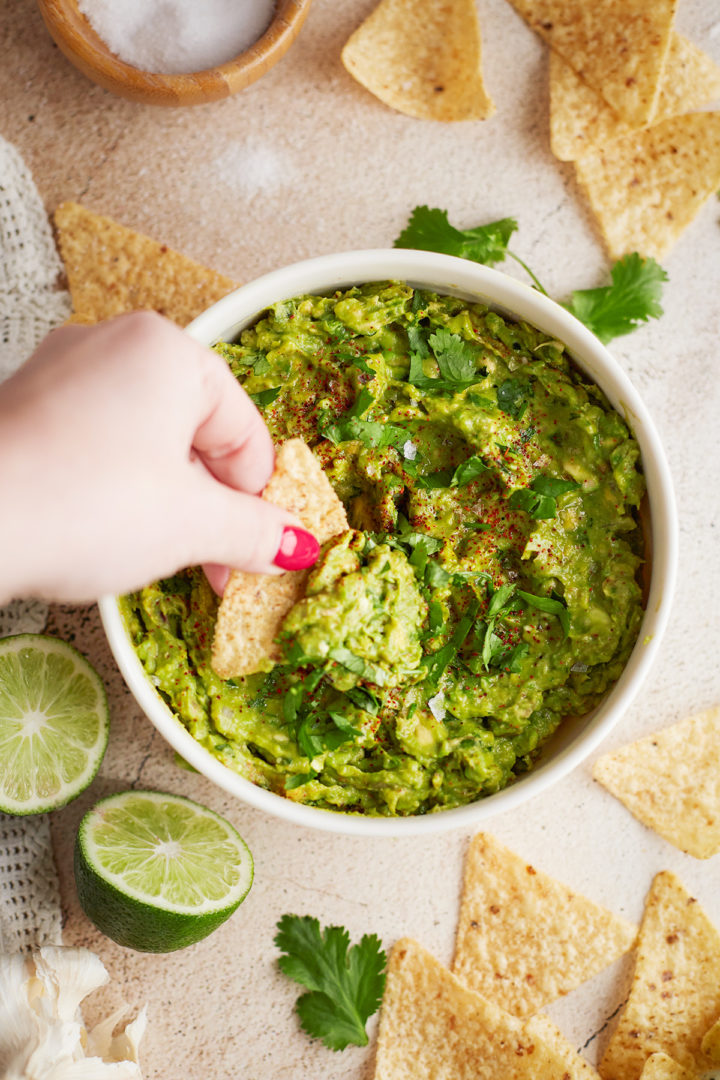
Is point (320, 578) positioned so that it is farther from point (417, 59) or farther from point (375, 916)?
point (417, 59)

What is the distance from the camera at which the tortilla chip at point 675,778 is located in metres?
2.19

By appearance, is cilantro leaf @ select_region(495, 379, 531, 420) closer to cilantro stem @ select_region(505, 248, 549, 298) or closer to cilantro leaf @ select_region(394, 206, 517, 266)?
cilantro stem @ select_region(505, 248, 549, 298)

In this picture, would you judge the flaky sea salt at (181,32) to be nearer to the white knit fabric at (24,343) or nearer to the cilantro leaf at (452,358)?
the white knit fabric at (24,343)

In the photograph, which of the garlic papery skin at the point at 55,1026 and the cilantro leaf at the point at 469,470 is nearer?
the cilantro leaf at the point at 469,470

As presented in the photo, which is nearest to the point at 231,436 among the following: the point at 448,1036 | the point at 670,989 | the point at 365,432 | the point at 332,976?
the point at 365,432

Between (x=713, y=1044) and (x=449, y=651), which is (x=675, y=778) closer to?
(x=713, y=1044)

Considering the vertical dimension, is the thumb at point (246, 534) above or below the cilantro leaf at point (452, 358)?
below

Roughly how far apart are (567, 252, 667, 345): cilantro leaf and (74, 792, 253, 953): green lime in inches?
55.7

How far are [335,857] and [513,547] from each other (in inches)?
36.6

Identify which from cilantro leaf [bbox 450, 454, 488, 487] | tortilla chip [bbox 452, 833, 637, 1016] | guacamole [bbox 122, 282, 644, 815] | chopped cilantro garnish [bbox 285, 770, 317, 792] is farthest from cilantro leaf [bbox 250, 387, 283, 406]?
tortilla chip [bbox 452, 833, 637, 1016]

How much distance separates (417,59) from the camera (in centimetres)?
224

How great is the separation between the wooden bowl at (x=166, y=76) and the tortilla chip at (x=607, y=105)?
63 cm

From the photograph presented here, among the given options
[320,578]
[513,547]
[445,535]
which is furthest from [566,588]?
[320,578]

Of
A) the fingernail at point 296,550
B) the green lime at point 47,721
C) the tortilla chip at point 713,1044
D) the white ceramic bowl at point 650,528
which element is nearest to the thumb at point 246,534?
the fingernail at point 296,550
